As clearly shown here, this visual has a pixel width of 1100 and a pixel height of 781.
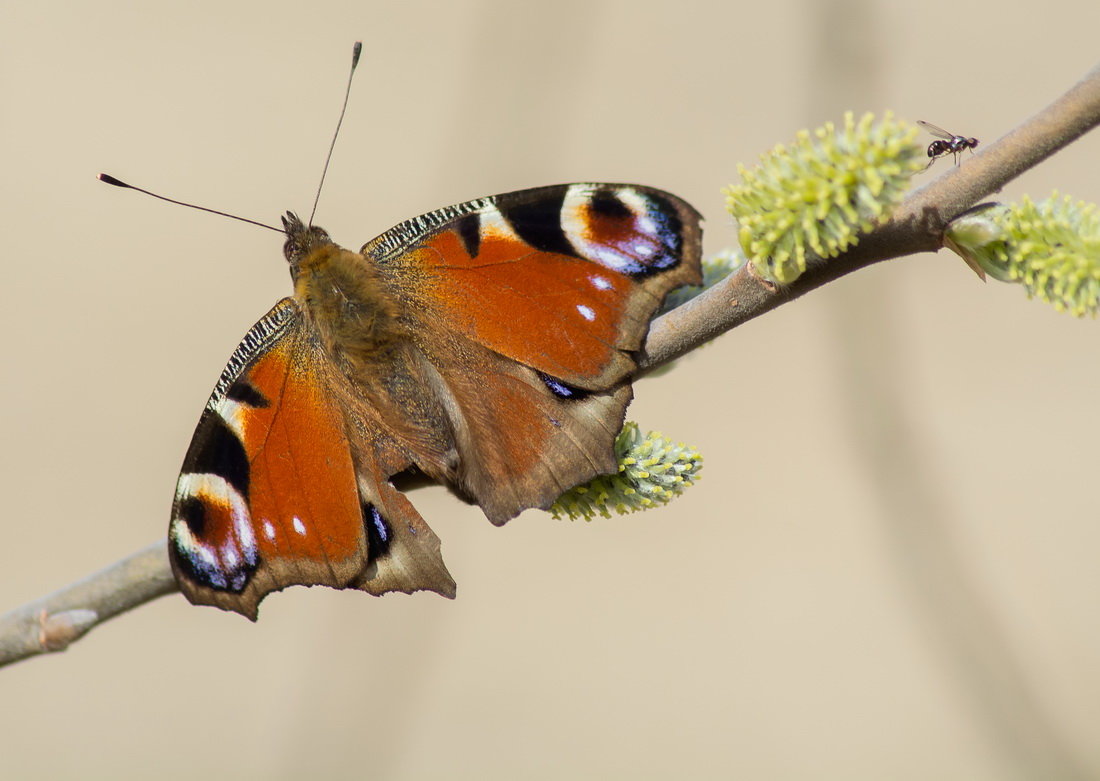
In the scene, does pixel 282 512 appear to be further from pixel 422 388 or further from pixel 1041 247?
pixel 1041 247

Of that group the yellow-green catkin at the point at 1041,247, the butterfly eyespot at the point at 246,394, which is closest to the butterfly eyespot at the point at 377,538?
the butterfly eyespot at the point at 246,394

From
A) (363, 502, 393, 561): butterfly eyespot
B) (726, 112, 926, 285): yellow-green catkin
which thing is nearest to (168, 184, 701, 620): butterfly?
(363, 502, 393, 561): butterfly eyespot

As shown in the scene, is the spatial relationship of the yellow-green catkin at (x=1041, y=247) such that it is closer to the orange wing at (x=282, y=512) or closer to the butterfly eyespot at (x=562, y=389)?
the butterfly eyespot at (x=562, y=389)

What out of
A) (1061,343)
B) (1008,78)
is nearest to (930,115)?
(1008,78)

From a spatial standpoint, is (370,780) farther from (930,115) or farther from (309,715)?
(930,115)

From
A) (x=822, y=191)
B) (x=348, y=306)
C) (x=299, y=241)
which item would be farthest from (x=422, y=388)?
(x=822, y=191)
